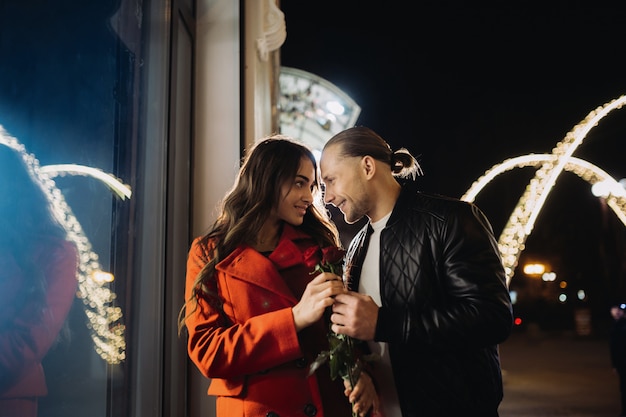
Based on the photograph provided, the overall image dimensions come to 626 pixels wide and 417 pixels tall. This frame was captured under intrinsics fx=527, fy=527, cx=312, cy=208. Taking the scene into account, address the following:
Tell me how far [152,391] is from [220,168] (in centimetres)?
146

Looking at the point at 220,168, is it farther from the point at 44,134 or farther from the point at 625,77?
the point at 625,77

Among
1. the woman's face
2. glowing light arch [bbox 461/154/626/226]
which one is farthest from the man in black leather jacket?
glowing light arch [bbox 461/154/626/226]

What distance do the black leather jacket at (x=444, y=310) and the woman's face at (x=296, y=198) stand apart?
414 millimetres

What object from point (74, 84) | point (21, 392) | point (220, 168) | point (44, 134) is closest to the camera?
point (21, 392)

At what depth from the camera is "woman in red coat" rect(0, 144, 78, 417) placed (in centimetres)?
140

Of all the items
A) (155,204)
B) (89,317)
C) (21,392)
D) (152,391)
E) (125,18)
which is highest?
(125,18)

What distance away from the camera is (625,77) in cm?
1822

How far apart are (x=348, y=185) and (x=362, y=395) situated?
811mm

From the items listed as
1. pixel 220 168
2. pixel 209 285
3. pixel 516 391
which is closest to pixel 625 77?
pixel 516 391

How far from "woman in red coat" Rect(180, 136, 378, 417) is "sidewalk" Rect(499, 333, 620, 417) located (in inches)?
309

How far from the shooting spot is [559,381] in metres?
12.2

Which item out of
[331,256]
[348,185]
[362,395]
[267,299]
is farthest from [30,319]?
[348,185]

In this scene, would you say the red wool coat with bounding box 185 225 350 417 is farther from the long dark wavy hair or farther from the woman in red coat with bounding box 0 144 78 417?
the woman in red coat with bounding box 0 144 78 417

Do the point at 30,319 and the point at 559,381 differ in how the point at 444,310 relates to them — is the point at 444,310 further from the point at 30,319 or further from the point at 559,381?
the point at 559,381
